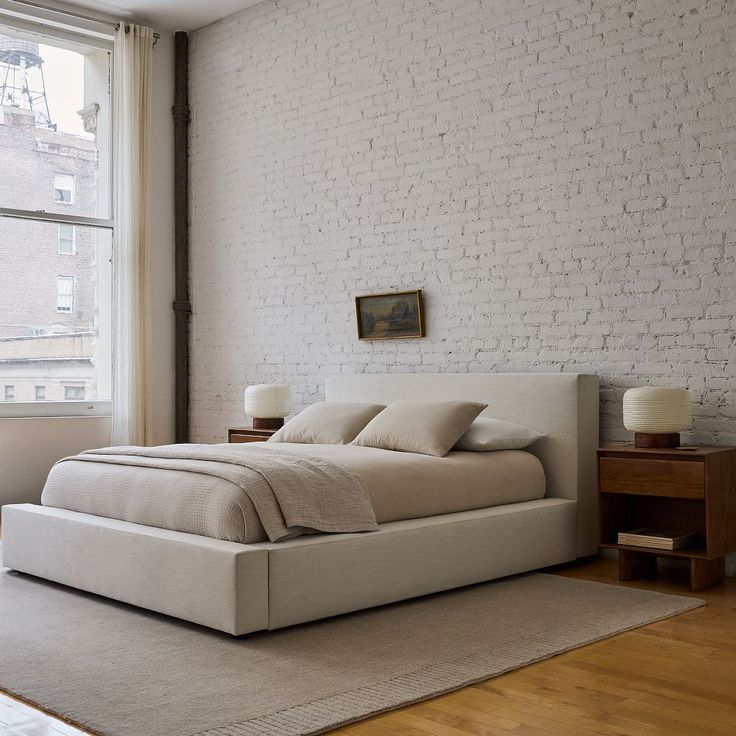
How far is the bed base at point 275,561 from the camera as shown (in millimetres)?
3465

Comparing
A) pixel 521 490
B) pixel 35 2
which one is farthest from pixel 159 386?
pixel 521 490

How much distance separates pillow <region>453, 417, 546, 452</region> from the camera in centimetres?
487

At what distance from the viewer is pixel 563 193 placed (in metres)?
5.29

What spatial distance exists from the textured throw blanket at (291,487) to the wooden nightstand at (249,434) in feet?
6.87

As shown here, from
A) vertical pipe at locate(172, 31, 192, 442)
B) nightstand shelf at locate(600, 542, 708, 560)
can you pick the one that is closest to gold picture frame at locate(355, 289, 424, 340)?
vertical pipe at locate(172, 31, 192, 442)

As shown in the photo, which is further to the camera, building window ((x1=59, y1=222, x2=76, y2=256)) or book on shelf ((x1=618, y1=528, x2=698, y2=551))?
building window ((x1=59, y1=222, x2=76, y2=256))

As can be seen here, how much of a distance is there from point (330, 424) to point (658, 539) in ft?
6.21

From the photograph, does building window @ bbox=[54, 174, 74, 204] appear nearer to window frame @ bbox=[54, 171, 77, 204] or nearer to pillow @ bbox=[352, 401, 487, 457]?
window frame @ bbox=[54, 171, 77, 204]

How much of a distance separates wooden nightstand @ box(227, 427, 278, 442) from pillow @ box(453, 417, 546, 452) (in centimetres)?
176

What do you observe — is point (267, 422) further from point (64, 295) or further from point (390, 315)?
point (64, 295)

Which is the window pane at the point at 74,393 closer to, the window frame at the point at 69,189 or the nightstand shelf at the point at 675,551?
the window frame at the point at 69,189

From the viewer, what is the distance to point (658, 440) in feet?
14.9

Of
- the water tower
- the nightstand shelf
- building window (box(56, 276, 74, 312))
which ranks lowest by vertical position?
the nightstand shelf

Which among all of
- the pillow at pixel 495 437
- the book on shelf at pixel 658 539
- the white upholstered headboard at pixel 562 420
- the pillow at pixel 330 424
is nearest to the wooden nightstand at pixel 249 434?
the pillow at pixel 330 424
